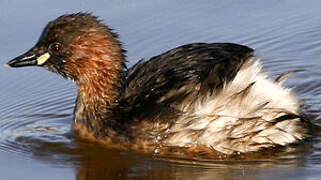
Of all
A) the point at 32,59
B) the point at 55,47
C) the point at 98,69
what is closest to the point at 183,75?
the point at 98,69

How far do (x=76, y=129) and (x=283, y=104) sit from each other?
6.75 ft

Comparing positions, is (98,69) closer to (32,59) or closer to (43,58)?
(43,58)

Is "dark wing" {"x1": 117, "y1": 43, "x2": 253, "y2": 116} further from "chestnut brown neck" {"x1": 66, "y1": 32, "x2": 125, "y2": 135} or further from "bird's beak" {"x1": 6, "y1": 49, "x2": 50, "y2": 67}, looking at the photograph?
"bird's beak" {"x1": 6, "y1": 49, "x2": 50, "y2": 67}

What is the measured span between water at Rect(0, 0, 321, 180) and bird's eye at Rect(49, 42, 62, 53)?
0.82 metres

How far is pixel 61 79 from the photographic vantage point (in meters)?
9.59

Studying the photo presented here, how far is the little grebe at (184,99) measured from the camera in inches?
304

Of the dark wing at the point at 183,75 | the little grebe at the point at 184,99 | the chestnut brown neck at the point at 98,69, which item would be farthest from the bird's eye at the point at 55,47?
the dark wing at the point at 183,75

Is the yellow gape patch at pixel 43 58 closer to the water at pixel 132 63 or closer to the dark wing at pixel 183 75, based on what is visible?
the water at pixel 132 63

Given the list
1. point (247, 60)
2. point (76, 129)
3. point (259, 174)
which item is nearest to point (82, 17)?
point (76, 129)

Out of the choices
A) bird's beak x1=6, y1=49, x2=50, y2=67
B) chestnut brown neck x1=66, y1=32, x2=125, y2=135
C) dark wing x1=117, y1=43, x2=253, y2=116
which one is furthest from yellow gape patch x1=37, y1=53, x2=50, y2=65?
dark wing x1=117, y1=43, x2=253, y2=116

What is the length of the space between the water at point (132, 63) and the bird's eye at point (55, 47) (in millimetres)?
819

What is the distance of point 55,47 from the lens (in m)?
8.40

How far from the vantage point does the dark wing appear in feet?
25.3

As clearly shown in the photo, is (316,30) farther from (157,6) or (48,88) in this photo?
(48,88)
